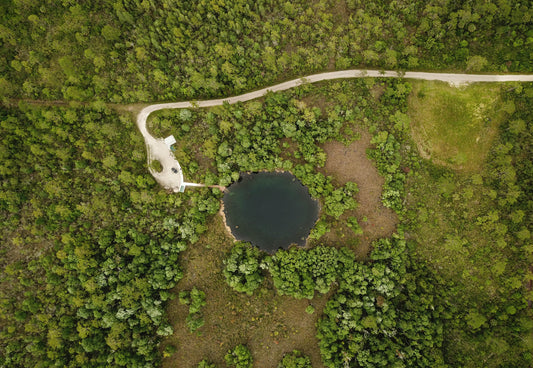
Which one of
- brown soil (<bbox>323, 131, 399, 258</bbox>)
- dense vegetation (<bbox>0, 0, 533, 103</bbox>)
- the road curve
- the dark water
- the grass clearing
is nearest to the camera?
dense vegetation (<bbox>0, 0, 533, 103</bbox>)

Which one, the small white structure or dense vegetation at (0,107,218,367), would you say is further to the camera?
the small white structure

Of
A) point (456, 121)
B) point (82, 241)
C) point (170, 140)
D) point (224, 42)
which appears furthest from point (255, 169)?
point (456, 121)

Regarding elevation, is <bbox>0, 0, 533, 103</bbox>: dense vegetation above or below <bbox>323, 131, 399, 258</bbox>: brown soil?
above

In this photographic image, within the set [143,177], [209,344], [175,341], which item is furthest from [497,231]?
[143,177]

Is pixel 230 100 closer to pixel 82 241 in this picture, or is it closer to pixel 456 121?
pixel 82 241

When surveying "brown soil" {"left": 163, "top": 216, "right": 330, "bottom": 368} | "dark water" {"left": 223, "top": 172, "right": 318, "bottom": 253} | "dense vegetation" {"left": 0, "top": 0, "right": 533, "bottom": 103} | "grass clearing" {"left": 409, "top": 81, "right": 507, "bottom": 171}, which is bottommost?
"brown soil" {"left": 163, "top": 216, "right": 330, "bottom": 368}

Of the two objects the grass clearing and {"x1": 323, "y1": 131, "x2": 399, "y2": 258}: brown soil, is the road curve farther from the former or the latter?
{"x1": 323, "y1": 131, "x2": 399, "y2": 258}: brown soil

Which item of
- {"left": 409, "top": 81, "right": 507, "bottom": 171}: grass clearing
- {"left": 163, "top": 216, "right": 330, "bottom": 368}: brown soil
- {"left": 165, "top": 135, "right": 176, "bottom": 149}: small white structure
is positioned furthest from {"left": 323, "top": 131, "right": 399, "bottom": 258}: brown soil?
{"left": 165, "top": 135, "right": 176, "bottom": 149}: small white structure
